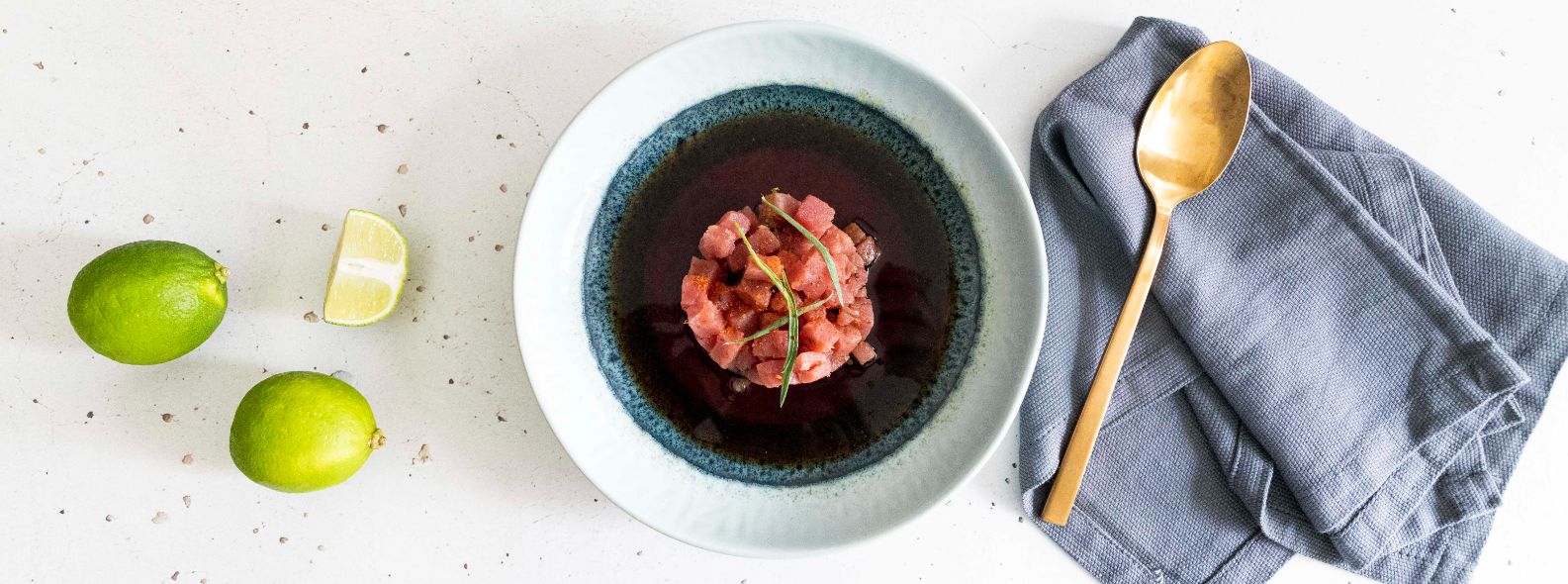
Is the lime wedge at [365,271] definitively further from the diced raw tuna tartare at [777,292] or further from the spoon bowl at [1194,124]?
the spoon bowl at [1194,124]

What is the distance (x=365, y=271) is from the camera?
1502 mm

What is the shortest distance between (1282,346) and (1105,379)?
0.33 meters

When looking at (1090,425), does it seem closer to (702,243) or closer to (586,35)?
(702,243)

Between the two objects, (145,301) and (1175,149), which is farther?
(1175,149)

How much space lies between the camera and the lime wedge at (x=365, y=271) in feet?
4.85

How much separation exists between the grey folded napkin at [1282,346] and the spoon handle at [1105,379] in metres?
0.03

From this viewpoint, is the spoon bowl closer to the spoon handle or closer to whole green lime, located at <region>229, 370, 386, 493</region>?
the spoon handle

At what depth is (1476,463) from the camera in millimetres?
1523

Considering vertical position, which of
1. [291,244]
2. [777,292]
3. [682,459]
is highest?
[777,292]

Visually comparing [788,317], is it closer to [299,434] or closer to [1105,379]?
[1105,379]

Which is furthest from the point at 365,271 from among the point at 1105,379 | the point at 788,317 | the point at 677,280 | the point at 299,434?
the point at 1105,379

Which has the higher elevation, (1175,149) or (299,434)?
(1175,149)

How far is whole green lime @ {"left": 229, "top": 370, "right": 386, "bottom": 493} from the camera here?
1363 millimetres

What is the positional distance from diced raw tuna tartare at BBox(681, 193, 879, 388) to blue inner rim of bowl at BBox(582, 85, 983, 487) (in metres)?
0.12
